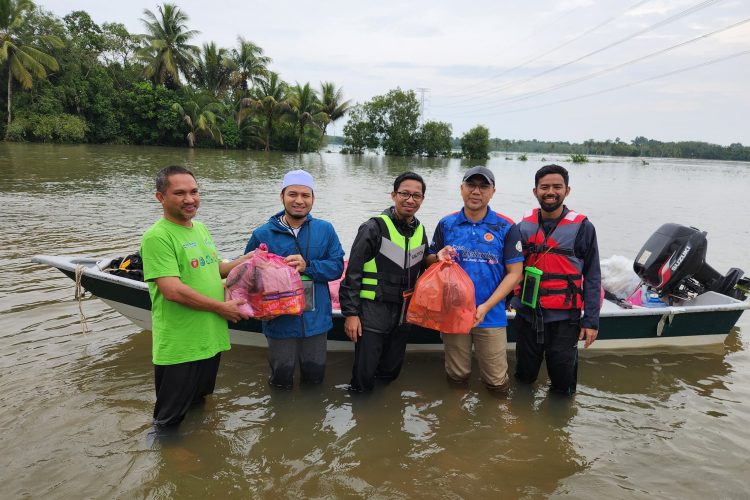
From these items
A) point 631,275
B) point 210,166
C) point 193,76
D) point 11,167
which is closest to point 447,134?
point 193,76

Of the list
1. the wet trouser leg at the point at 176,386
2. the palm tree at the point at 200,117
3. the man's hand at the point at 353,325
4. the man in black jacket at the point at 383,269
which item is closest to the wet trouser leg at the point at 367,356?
the man in black jacket at the point at 383,269

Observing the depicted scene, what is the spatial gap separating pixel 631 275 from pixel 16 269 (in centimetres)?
910

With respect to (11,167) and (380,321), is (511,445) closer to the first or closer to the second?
(380,321)

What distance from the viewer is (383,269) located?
3562mm

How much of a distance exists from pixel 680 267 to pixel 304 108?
44016 millimetres

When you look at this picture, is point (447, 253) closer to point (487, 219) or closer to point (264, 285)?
point (487, 219)

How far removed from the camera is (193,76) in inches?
1690

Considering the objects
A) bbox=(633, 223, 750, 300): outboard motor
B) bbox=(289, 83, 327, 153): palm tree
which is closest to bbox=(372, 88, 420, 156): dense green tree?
bbox=(289, 83, 327, 153): palm tree

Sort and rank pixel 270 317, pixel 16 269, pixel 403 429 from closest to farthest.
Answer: pixel 270 317 < pixel 403 429 < pixel 16 269

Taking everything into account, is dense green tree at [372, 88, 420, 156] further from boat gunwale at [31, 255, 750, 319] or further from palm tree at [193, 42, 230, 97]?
boat gunwale at [31, 255, 750, 319]

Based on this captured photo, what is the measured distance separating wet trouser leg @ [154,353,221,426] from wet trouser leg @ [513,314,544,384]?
8.22 ft

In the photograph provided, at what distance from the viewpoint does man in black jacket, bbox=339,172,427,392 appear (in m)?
3.49

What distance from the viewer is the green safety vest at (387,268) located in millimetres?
3551

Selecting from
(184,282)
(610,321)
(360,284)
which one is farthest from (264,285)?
(610,321)
